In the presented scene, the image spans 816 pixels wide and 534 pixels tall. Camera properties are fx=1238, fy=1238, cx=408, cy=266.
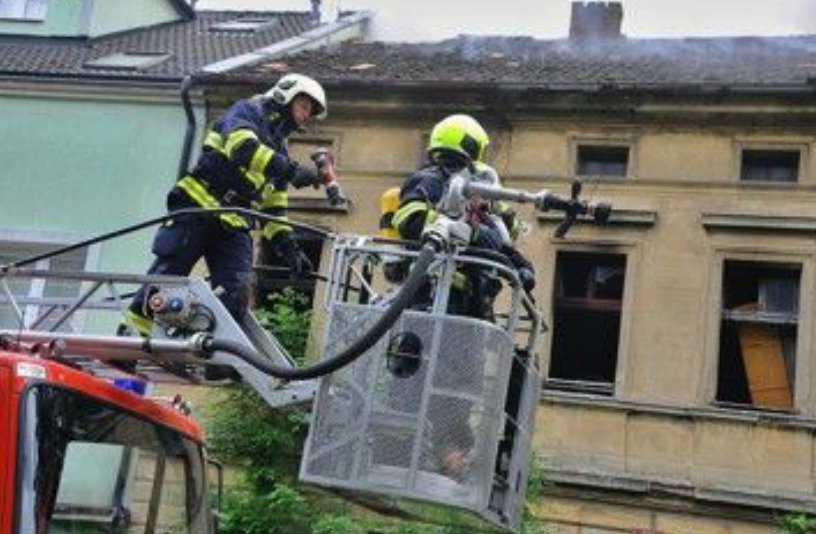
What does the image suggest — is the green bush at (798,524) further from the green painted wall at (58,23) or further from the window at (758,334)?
the green painted wall at (58,23)

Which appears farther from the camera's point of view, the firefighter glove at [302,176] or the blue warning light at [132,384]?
the firefighter glove at [302,176]

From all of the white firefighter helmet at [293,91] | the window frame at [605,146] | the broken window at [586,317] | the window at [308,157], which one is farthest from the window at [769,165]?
the white firefighter helmet at [293,91]

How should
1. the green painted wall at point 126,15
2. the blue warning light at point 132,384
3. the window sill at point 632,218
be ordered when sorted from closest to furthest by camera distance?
1. the blue warning light at point 132,384
2. the window sill at point 632,218
3. the green painted wall at point 126,15

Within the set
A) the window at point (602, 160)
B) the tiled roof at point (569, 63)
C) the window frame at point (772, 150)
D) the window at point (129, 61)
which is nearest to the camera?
the window frame at point (772, 150)

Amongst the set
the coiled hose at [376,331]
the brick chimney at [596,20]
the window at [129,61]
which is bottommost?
the coiled hose at [376,331]

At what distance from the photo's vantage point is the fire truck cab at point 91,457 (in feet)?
14.7

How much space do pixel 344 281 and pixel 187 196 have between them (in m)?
1.22

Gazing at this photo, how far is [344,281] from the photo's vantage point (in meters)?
5.29

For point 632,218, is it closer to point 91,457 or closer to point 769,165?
point 769,165

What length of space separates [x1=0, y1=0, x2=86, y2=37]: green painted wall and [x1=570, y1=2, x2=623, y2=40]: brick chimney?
7590 millimetres

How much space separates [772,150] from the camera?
1478 centimetres

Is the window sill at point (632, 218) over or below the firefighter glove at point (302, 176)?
over

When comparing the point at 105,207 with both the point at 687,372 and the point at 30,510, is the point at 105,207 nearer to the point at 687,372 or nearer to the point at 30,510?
the point at 687,372

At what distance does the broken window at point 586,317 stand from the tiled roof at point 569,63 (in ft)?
7.28
